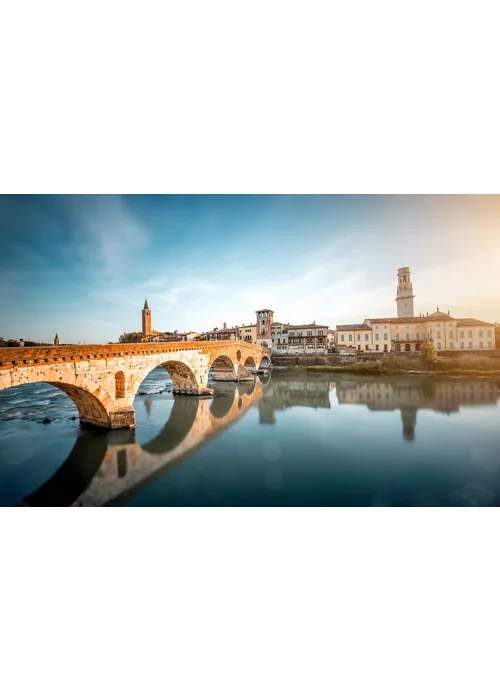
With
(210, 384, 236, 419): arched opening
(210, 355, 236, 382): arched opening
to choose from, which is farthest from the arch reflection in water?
(210, 355, 236, 382): arched opening

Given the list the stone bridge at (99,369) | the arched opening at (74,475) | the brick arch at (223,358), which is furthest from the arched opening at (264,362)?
the arched opening at (74,475)

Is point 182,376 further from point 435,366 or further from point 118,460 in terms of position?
point 435,366

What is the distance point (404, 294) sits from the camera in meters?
14.6

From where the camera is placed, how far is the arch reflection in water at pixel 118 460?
11.0ft

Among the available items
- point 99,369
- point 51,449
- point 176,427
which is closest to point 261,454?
point 176,427

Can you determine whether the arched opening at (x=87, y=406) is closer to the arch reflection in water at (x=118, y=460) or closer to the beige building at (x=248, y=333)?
the arch reflection in water at (x=118, y=460)

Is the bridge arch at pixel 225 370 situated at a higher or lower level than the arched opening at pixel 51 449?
higher

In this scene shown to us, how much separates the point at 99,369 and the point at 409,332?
1625 centimetres

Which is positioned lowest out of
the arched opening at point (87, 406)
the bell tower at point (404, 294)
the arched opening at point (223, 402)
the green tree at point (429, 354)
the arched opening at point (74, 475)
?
the arched opening at point (74, 475)

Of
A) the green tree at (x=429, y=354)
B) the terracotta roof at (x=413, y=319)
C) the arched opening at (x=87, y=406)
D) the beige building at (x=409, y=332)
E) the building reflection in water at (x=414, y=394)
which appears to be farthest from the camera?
the terracotta roof at (x=413, y=319)

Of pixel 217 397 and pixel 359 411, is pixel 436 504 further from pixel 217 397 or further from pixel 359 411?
pixel 217 397

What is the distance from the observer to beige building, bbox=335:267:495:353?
1174 centimetres

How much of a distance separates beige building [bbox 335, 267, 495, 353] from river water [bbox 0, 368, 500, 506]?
459 cm

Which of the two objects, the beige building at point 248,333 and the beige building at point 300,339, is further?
the beige building at point 248,333
